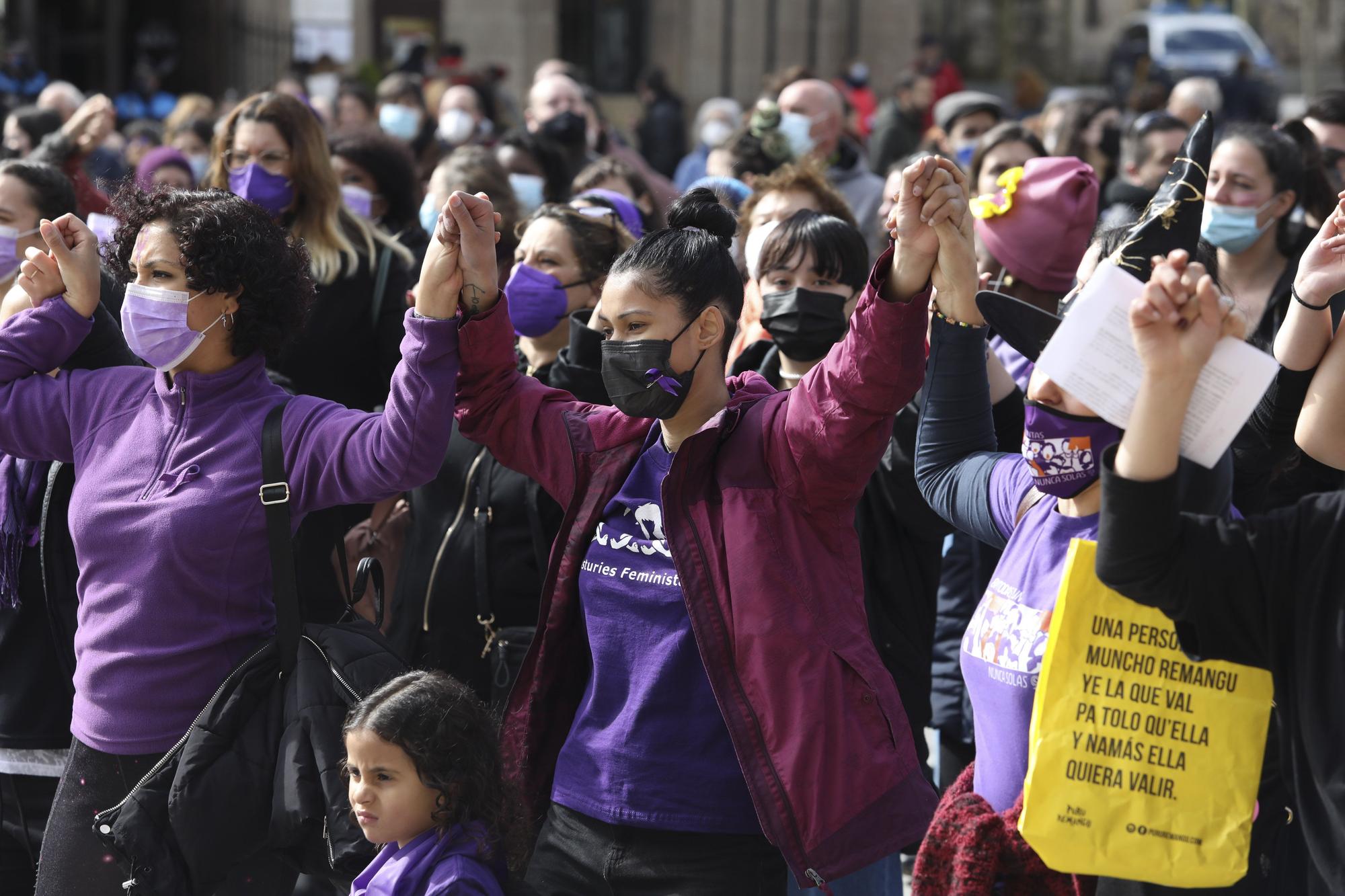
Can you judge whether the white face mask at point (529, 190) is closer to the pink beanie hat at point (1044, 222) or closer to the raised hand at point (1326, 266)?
the pink beanie hat at point (1044, 222)

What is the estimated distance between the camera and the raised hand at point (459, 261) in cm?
326

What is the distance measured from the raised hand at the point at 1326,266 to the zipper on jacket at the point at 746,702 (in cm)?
126

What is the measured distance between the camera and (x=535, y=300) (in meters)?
4.62

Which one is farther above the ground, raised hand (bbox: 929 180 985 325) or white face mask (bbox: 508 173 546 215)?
raised hand (bbox: 929 180 985 325)

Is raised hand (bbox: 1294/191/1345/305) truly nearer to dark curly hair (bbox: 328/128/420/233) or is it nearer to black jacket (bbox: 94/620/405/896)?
black jacket (bbox: 94/620/405/896)

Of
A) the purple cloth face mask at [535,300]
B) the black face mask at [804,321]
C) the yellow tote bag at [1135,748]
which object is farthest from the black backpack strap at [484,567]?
the yellow tote bag at [1135,748]

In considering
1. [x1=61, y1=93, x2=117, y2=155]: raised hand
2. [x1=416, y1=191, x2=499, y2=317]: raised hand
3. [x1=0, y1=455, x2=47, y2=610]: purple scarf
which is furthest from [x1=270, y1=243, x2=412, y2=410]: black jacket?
[x1=416, y1=191, x2=499, y2=317]: raised hand

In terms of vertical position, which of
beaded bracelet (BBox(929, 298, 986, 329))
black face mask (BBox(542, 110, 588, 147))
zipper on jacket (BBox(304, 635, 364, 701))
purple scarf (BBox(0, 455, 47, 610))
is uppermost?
beaded bracelet (BBox(929, 298, 986, 329))

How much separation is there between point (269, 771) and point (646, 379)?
109 centimetres

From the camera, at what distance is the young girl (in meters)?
3.18

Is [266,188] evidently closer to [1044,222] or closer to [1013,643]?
[1044,222]

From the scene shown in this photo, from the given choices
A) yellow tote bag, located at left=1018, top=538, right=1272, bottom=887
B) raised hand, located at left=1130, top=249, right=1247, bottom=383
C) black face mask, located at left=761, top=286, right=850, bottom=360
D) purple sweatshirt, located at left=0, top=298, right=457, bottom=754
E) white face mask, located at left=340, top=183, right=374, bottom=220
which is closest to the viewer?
raised hand, located at left=1130, top=249, right=1247, bottom=383

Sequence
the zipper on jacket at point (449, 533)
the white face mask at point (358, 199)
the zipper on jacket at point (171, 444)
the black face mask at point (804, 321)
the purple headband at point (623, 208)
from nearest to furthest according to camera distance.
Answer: the zipper on jacket at point (171, 444) → the black face mask at point (804, 321) → the zipper on jacket at point (449, 533) → the purple headband at point (623, 208) → the white face mask at point (358, 199)

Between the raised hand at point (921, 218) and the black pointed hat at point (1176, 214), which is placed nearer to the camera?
the black pointed hat at point (1176, 214)
